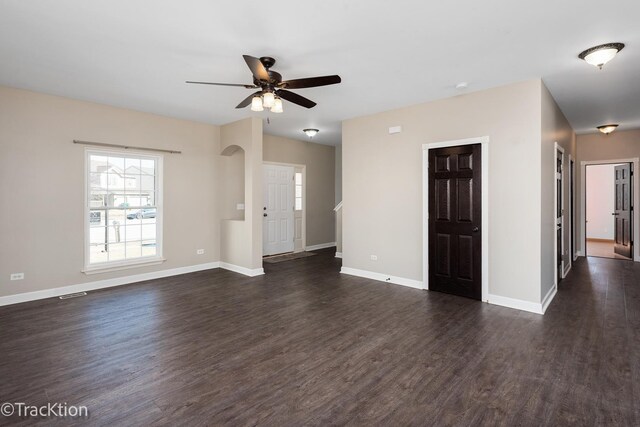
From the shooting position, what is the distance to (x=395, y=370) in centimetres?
256

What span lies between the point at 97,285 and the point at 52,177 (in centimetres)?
165

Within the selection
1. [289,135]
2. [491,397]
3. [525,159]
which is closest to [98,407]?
[491,397]

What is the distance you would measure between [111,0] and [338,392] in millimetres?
3177

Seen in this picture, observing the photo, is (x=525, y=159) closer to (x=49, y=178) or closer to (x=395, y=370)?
(x=395, y=370)

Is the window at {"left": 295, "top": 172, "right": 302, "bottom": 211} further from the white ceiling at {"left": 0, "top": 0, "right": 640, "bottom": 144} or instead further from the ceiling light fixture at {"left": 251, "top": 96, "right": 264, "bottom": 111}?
the ceiling light fixture at {"left": 251, "top": 96, "right": 264, "bottom": 111}

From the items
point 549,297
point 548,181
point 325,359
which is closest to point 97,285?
point 325,359

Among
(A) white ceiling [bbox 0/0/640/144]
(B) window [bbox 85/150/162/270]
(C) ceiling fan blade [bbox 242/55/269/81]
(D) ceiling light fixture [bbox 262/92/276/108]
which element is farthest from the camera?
(B) window [bbox 85/150/162/270]

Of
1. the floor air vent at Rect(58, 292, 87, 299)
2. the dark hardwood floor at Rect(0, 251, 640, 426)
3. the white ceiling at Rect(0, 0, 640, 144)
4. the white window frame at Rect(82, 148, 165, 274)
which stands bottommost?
the dark hardwood floor at Rect(0, 251, 640, 426)

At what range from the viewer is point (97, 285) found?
16.1 feet

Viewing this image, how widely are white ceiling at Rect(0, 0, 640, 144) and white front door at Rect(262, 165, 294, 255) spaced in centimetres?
306

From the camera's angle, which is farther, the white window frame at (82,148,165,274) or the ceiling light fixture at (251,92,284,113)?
the white window frame at (82,148,165,274)

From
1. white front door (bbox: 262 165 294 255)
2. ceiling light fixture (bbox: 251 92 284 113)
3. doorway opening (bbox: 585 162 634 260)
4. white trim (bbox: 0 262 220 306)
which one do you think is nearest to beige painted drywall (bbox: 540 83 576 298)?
ceiling light fixture (bbox: 251 92 284 113)

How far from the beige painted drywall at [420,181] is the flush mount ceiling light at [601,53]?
662 mm

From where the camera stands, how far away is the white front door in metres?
7.42
